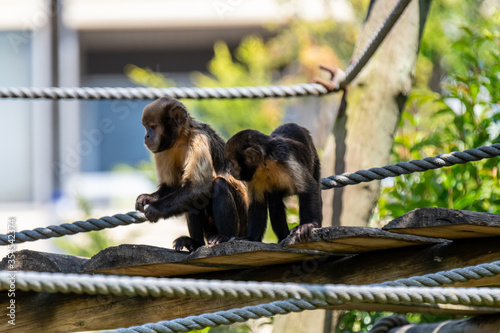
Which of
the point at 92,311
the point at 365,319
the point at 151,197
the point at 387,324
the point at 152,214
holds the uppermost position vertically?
the point at 151,197

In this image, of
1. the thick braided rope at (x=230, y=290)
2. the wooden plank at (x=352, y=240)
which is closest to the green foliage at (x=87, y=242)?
the wooden plank at (x=352, y=240)

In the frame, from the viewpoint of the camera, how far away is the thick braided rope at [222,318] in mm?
2693

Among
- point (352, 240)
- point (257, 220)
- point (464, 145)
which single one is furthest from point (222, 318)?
point (464, 145)

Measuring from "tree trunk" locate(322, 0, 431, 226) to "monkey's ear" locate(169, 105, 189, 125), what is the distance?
56.2 inches

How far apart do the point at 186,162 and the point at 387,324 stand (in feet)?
6.40

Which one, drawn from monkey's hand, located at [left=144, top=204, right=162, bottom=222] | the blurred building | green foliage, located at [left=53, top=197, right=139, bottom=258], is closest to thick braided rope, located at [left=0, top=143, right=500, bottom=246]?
monkey's hand, located at [left=144, top=204, right=162, bottom=222]

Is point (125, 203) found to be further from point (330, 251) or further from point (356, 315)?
point (330, 251)

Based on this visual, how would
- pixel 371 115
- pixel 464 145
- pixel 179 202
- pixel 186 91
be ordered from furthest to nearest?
pixel 464 145
pixel 371 115
pixel 186 91
pixel 179 202

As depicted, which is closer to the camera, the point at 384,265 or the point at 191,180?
the point at 384,265

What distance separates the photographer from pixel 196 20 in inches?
639

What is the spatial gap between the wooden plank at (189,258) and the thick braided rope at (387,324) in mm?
1680

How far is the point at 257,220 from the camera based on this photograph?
4191 millimetres

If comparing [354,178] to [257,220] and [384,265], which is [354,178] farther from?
[384,265]

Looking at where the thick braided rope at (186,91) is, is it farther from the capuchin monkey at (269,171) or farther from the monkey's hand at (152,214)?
the monkey's hand at (152,214)
